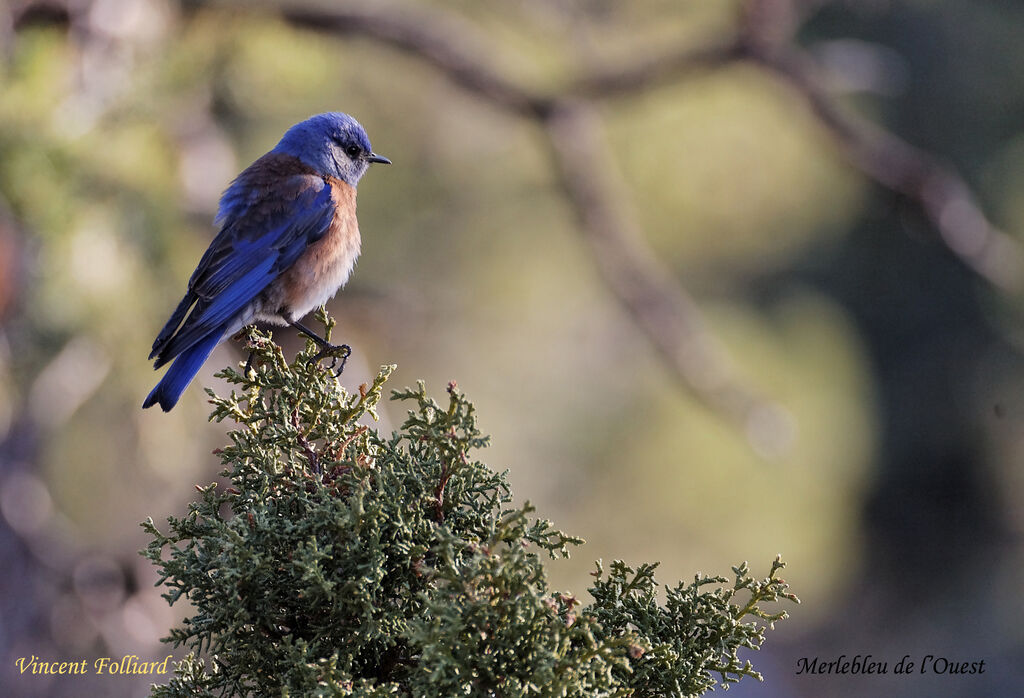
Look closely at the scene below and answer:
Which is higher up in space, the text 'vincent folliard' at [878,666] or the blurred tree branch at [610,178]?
the blurred tree branch at [610,178]

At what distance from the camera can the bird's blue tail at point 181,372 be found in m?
2.00

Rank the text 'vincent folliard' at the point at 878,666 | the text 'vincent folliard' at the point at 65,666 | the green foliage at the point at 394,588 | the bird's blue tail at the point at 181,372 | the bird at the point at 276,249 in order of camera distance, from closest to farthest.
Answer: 1. the green foliage at the point at 394,588
2. the bird's blue tail at the point at 181,372
3. the bird at the point at 276,249
4. the text 'vincent folliard' at the point at 878,666
5. the text 'vincent folliard' at the point at 65,666

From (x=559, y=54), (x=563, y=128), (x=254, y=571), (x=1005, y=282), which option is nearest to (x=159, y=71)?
(x=563, y=128)

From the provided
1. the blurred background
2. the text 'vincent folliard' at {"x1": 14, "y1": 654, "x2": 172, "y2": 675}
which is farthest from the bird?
the text 'vincent folliard' at {"x1": 14, "y1": 654, "x2": 172, "y2": 675}

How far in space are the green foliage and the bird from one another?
1.75 ft

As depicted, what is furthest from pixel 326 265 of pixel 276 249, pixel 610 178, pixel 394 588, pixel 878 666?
pixel 878 666

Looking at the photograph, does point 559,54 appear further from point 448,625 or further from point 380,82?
point 448,625

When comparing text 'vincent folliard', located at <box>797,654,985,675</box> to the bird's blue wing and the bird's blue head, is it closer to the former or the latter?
the bird's blue wing

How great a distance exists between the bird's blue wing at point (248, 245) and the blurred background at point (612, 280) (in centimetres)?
96

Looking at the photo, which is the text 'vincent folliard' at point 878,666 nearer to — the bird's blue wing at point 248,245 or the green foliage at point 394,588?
the green foliage at point 394,588

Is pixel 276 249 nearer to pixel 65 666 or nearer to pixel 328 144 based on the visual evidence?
pixel 328 144

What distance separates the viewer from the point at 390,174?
31.9 feet

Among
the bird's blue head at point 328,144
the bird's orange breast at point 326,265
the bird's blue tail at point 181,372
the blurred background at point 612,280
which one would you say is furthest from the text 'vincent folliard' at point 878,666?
the bird's blue head at point 328,144

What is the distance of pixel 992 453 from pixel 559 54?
287 inches
